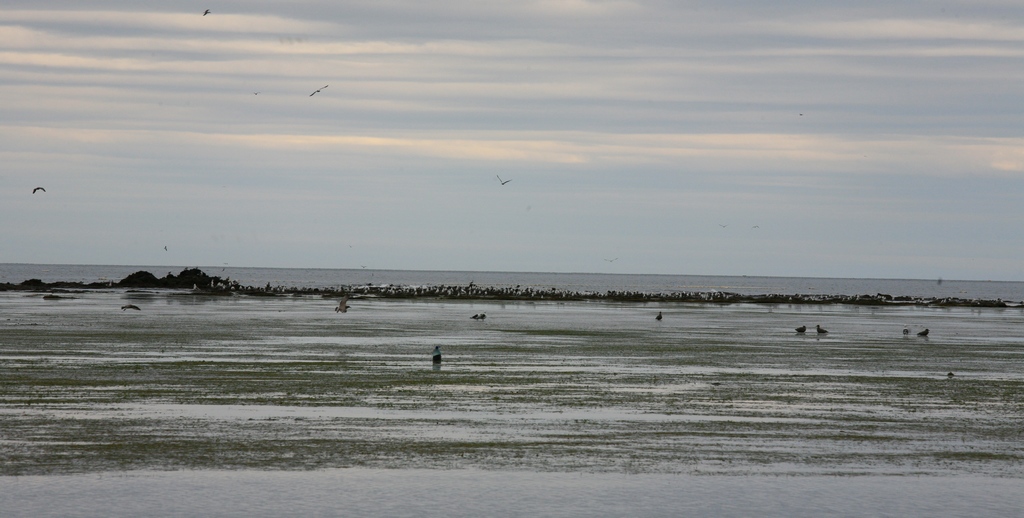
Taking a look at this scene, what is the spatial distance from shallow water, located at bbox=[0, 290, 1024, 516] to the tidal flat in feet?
0.26

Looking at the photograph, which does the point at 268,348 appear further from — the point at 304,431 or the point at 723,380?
the point at 304,431

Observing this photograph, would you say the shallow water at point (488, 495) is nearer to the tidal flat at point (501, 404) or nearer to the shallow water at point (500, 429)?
the shallow water at point (500, 429)

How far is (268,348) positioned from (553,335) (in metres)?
14.6

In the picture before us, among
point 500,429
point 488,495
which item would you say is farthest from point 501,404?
point 488,495

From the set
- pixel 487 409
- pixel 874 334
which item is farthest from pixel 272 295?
pixel 487 409

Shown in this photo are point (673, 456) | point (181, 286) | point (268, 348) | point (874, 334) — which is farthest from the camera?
point (181, 286)

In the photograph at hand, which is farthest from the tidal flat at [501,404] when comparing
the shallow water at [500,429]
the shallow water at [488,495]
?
the shallow water at [488,495]

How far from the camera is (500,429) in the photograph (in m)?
19.5

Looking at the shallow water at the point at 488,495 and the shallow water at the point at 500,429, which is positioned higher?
the shallow water at the point at 500,429

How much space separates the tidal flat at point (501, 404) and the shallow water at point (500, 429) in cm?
8

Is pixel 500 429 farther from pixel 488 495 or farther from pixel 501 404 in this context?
pixel 488 495

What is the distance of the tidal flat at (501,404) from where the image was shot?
1686cm

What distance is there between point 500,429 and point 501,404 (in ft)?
10.7

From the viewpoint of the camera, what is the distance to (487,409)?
22.1m
